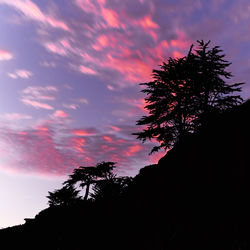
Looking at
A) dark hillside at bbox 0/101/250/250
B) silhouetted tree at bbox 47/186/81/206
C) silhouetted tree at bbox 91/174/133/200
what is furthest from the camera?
silhouetted tree at bbox 47/186/81/206

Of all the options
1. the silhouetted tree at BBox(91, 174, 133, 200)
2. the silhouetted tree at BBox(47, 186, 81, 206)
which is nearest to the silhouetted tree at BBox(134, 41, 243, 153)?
the silhouetted tree at BBox(91, 174, 133, 200)

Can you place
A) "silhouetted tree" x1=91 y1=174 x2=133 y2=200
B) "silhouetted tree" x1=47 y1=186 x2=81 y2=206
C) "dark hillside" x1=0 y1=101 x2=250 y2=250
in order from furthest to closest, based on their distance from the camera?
1. "silhouetted tree" x1=47 y1=186 x2=81 y2=206
2. "silhouetted tree" x1=91 y1=174 x2=133 y2=200
3. "dark hillside" x1=0 y1=101 x2=250 y2=250

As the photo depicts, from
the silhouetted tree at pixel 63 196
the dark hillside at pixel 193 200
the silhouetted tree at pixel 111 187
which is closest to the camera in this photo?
the dark hillside at pixel 193 200

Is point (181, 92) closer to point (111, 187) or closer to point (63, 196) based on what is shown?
point (111, 187)

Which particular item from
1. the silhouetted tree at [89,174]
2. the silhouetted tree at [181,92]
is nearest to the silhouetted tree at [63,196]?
the silhouetted tree at [89,174]

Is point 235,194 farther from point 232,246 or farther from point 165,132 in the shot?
point 165,132

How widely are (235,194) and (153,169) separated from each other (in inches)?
191

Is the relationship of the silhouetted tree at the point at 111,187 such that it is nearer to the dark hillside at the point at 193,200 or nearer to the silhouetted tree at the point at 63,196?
the dark hillside at the point at 193,200

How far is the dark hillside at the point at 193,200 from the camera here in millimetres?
6895

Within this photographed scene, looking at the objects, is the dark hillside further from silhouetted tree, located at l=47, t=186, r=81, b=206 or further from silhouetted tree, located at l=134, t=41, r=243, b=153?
silhouetted tree, located at l=47, t=186, r=81, b=206

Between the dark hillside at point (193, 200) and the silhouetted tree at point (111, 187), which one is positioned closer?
the dark hillside at point (193, 200)

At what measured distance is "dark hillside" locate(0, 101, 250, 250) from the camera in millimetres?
6895

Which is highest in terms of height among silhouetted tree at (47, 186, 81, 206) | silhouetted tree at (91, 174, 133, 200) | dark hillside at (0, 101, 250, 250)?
silhouetted tree at (47, 186, 81, 206)

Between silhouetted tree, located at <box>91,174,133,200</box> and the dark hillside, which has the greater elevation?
silhouetted tree, located at <box>91,174,133,200</box>
